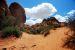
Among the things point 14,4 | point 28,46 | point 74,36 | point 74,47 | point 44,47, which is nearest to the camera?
point 74,47

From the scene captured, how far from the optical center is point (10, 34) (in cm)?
1577

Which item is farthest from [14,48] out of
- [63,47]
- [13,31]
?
[13,31]

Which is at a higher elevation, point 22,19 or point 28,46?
point 22,19

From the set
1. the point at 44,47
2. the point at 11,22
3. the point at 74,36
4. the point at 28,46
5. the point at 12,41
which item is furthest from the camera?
the point at 11,22

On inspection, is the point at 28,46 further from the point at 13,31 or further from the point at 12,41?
the point at 13,31

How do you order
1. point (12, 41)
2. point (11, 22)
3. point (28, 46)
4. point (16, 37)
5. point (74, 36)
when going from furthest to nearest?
1. point (11, 22)
2. point (16, 37)
3. point (12, 41)
4. point (28, 46)
5. point (74, 36)

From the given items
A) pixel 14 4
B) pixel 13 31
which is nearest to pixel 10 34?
pixel 13 31

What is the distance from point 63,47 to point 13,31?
24.1 feet

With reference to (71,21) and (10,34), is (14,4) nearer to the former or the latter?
(10,34)

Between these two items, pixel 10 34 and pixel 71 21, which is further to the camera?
pixel 10 34

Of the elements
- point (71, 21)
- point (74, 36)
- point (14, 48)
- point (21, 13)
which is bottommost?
point (14, 48)

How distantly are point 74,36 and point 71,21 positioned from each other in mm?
2015

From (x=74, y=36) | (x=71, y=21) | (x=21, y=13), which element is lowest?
(x=74, y=36)

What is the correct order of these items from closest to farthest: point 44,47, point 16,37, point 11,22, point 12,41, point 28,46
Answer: point 44,47
point 28,46
point 12,41
point 16,37
point 11,22
